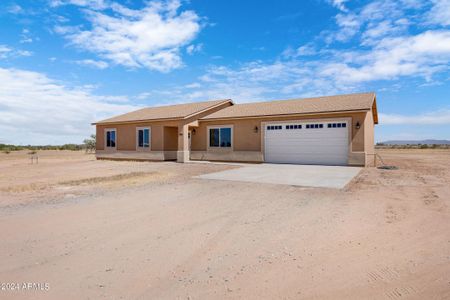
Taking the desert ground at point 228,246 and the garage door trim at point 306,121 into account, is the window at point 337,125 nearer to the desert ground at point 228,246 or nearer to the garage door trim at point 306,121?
the garage door trim at point 306,121

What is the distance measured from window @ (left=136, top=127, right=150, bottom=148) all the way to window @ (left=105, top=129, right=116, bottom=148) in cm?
315

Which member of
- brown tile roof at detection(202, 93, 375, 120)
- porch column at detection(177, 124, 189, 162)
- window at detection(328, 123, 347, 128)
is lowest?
porch column at detection(177, 124, 189, 162)

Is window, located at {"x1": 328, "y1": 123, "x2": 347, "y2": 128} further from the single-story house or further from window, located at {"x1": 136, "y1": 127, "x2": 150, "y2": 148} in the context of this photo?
window, located at {"x1": 136, "y1": 127, "x2": 150, "y2": 148}

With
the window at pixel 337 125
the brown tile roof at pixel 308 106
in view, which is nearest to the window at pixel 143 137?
the brown tile roof at pixel 308 106

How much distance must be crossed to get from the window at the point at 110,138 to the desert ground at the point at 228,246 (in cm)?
1800

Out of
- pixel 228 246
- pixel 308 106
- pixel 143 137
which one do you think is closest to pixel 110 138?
pixel 143 137

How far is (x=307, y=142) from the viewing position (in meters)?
17.6

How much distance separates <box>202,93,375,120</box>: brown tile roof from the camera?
1672 centimetres

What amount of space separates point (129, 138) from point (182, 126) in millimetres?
5898

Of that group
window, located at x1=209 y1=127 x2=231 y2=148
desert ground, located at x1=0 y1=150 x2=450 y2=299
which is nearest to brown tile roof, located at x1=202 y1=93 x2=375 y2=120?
window, located at x1=209 y1=127 x2=231 y2=148

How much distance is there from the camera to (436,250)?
4.07 m

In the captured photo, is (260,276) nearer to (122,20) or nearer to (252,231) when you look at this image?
(252,231)

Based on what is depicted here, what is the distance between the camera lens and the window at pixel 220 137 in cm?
2069

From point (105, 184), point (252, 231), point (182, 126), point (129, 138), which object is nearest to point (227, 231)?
point (252, 231)
